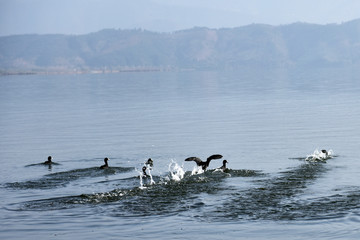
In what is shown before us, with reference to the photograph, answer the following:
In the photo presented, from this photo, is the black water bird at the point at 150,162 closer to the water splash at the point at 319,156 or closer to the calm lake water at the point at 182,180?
the calm lake water at the point at 182,180

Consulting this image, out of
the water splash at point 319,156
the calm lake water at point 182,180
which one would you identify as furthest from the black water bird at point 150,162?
the water splash at point 319,156

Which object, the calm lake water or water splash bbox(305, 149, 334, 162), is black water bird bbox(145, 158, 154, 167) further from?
water splash bbox(305, 149, 334, 162)

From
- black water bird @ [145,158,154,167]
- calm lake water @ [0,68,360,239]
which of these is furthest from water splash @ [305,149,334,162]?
black water bird @ [145,158,154,167]

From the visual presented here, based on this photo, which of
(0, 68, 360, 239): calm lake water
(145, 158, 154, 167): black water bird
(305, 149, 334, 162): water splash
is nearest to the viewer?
(0, 68, 360, 239): calm lake water

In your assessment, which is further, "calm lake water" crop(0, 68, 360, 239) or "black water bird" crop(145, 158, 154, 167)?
"black water bird" crop(145, 158, 154, 167)

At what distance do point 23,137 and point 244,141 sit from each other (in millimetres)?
19432

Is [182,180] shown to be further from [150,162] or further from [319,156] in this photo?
[319,156]

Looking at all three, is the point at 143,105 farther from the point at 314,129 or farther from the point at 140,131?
the point at 314,129

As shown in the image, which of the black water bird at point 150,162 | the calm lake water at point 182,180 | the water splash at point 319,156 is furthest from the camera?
the water splash at point 319,156

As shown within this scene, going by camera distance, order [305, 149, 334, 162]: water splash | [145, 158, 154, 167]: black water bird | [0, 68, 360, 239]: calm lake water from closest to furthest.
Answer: [0, 68, 360, 239]: calm lake water → [145, 158, 154, 167]: black water bird → [305, 149, 334, 162]: water splash

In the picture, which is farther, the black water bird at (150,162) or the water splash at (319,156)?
the water splash at (319,156)

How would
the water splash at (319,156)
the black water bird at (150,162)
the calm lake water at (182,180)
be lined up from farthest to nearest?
the water splash at (319,156) < the black water bird at (150,162) < the calm lake water at (182,180)

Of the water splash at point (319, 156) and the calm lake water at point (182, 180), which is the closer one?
the calm lake water at point (182, 180)

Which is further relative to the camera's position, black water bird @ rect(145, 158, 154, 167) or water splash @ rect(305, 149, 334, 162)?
water splash @ rect(305, 149, 334, 162)
